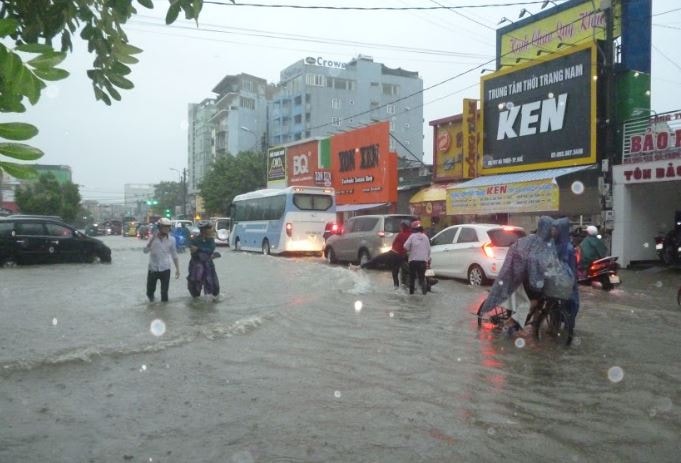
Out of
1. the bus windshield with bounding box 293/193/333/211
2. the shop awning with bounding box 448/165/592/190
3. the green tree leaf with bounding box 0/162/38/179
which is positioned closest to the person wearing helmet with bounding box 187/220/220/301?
the green tree leaf with bounding box 0/162/38/179

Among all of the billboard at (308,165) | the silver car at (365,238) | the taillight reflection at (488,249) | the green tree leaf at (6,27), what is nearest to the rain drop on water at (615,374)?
the green tree leaf at (6,27)

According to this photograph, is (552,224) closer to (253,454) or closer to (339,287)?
(253,454)

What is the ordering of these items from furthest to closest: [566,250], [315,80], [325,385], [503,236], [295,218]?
[315,80], [295,218], [503,236], [566,250], [325,385]

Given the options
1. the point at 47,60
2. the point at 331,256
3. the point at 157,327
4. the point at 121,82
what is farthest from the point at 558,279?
the point at 331,256

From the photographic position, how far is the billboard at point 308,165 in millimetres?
36844

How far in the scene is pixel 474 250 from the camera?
15.3 meters

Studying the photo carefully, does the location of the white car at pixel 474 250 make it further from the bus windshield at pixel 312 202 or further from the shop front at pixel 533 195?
the bus windshield at pixel 312 202

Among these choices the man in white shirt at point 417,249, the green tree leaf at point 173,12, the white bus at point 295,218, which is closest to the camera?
the green tree leaf at point 173,12

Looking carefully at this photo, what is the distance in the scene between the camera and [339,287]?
1477 centimetres

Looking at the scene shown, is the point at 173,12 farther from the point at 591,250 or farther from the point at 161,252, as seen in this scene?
the point at 591,250

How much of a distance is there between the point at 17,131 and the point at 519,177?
67.5 feet

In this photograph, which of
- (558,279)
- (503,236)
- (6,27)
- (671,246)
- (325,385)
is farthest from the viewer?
(671,246)

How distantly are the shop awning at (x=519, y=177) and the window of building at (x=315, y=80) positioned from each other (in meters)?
54.9

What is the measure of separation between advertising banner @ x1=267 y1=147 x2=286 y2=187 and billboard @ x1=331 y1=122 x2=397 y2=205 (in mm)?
6728
